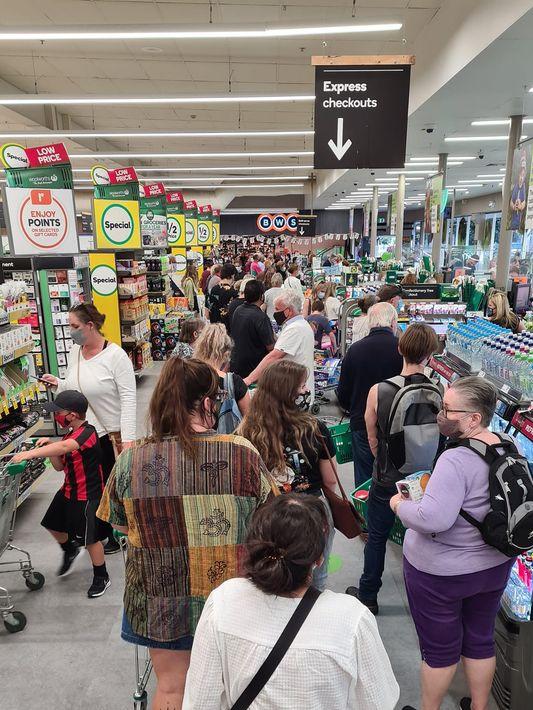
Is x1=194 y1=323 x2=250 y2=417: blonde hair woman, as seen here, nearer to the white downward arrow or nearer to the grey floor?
the grey floor

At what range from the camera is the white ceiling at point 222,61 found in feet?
22.2

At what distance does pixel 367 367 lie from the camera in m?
3.59

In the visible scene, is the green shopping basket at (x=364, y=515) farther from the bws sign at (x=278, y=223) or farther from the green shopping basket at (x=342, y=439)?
the bws sign at (x=278, y=223)

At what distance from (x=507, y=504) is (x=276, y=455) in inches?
34.9

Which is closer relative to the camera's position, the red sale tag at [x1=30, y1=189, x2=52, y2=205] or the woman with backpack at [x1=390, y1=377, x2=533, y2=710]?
the woman with backpack at [x1=390, y1=377, x2=533, y2=710]

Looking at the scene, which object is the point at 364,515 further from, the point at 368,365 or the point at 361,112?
the point at 361,112

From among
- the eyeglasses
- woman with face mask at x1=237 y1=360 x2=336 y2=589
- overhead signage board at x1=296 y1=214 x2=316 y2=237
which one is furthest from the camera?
overhead signage board at x1=296 y1=214 x2=316 y2=237

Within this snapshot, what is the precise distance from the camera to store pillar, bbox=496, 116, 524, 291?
835cm

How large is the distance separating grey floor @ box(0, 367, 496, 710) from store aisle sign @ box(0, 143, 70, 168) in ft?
13.6

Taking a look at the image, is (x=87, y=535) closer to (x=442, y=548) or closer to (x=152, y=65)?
(x=442, y=548)

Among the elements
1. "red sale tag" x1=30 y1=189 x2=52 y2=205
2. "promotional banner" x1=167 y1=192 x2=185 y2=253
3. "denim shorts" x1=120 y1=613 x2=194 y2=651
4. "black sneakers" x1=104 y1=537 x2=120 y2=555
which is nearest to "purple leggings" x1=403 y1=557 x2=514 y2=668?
"denim shorts" x1=120 y1=613 x2=194 y2=651

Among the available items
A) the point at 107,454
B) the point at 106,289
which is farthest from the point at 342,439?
the point at 106,289

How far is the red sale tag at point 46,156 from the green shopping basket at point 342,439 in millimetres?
4476

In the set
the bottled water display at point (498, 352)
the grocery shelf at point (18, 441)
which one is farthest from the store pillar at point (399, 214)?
the grocery shelf at point (18, 441)
